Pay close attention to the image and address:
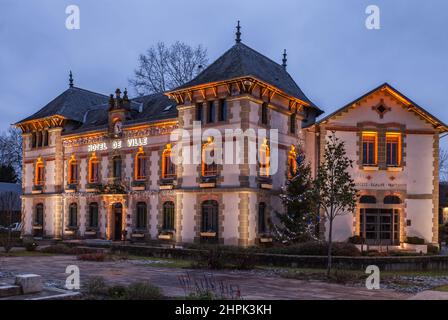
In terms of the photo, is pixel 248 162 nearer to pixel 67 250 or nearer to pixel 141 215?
pixel 141 215

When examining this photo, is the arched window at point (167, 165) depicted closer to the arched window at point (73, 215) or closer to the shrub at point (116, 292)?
the arched window at point (73, 215)

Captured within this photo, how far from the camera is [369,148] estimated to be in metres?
31.0

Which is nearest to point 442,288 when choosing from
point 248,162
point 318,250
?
point 318,250

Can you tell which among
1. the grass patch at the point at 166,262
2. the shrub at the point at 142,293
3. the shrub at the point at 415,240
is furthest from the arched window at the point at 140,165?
the shrub at the point at 142,293

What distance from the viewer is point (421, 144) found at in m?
31.0

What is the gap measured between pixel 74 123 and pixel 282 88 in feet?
57.4

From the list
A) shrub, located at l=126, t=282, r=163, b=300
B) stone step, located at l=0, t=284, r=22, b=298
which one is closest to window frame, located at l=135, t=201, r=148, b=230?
stone step, located at l=0, t=284, r=22, b=298

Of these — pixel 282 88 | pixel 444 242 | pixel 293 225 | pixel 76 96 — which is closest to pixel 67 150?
pixel 76 96

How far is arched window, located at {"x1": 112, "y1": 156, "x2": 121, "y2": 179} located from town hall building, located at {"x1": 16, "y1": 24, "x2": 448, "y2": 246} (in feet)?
0.25

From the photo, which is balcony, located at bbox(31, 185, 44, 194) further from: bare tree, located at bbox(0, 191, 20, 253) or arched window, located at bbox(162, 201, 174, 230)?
arched window, located at bbox(162, 201, 174, 230)

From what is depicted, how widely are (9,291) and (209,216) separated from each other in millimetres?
18460

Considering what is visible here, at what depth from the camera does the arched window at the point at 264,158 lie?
98.1 ft

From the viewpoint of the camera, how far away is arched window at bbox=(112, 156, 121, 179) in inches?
1423

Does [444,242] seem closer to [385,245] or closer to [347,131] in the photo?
[385,245]
